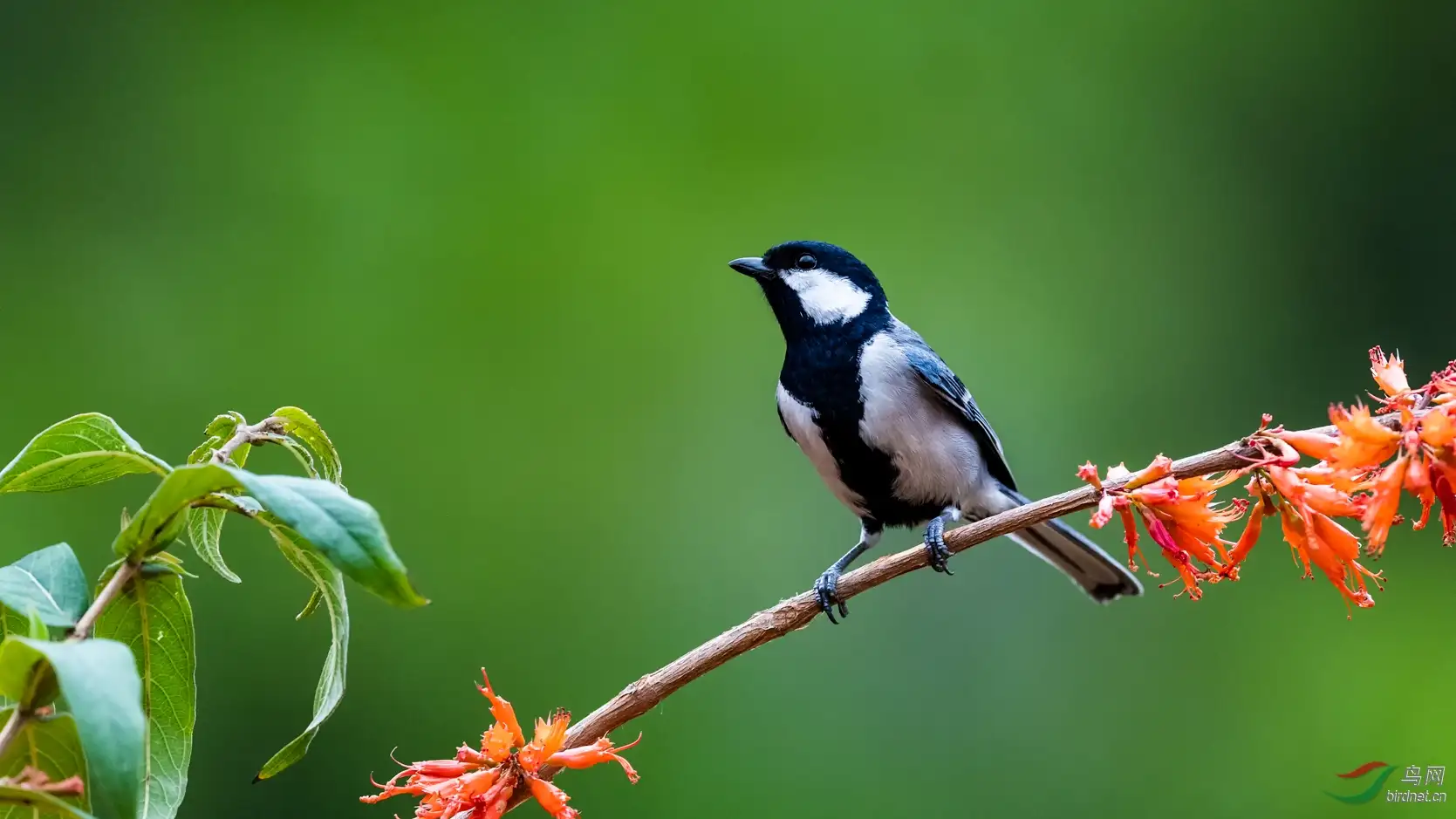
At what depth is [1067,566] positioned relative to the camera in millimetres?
3375

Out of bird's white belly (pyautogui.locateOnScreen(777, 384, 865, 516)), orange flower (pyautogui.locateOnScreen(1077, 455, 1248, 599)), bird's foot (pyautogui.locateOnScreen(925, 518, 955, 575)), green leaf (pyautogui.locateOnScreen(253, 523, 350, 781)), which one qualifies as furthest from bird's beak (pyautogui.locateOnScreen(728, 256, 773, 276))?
green leaf (pyautogui.locateOnScreen(253, 523, 350, 781))

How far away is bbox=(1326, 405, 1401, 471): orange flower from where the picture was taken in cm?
128

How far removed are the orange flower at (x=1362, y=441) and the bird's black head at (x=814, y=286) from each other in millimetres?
2140

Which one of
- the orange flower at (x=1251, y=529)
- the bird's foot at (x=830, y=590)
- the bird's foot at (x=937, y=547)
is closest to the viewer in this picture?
the orange flower at (x=1251, y=529)

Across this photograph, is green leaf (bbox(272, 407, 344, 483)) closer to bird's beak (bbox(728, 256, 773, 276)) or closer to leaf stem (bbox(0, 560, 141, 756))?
leaf stem (bbox(0, 560, 141, 756))

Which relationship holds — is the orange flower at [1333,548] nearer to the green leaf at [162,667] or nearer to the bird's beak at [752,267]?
the green leaf at [162,667]

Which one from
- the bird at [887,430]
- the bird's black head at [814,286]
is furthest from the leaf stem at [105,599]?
the bird's black head at [814,286]

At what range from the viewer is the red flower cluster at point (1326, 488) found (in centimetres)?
129

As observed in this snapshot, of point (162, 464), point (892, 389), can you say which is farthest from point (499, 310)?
point (162, 464)

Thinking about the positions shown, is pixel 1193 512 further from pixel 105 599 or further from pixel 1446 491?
pixel 105 599

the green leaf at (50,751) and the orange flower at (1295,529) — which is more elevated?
the green leaf at (50,751)

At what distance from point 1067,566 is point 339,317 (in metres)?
3.59

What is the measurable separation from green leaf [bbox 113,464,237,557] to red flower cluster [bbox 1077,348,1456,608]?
92 cm

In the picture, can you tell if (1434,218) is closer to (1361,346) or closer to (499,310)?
(1361,346)
